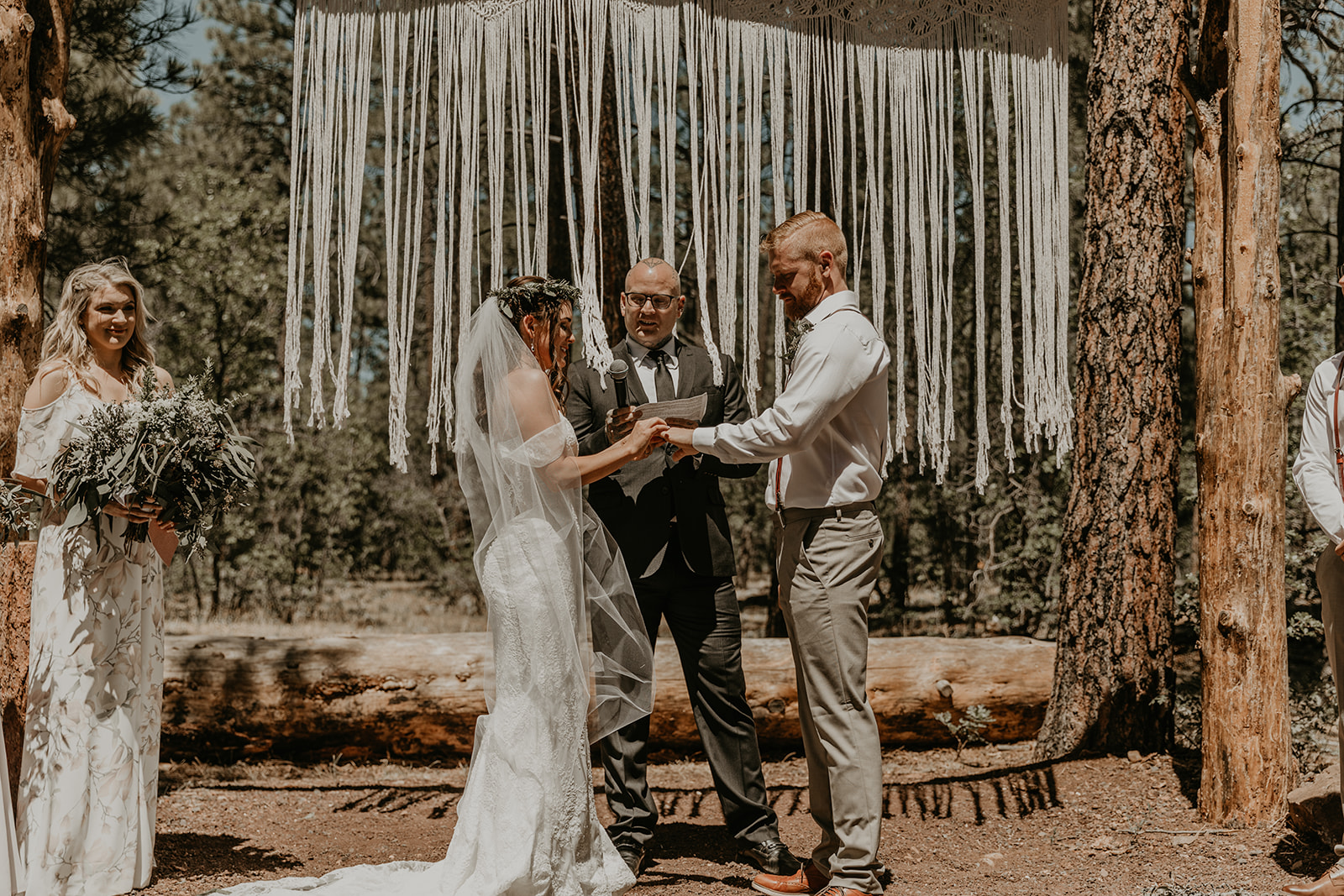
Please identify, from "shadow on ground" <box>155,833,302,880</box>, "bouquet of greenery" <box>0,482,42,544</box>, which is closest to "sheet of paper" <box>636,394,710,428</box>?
"bouquet of greenery" <box>0,482,42,544</box>

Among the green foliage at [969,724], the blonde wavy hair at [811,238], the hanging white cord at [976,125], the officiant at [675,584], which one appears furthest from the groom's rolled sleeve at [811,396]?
the green foliage at [969,724]

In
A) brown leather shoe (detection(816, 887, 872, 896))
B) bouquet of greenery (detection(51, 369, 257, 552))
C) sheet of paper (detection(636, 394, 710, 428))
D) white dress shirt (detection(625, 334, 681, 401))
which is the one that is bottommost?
brown leather shoe (detection(816, 887, 872, 896))

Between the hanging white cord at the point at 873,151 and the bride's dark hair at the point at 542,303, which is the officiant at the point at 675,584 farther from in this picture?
the hanging white cord at the point at 873,151

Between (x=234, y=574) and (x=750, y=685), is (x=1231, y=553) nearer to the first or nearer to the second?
(x=750, y=685)

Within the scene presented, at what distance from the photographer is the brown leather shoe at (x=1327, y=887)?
272 centimetres

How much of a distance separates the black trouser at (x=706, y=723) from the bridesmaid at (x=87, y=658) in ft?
4.62

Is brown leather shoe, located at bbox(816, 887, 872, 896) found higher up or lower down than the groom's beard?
lower down

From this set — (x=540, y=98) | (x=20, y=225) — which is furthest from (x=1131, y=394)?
(x=20, y=225)

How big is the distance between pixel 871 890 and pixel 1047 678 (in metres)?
2.59

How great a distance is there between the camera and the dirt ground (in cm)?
319

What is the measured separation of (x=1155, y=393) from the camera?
428 cm

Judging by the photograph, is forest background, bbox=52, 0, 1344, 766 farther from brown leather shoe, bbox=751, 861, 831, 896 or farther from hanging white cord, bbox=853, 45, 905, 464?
brown leather shoe, bbox=751, 861, 831, 896

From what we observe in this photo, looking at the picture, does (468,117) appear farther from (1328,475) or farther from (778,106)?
(1328,475)

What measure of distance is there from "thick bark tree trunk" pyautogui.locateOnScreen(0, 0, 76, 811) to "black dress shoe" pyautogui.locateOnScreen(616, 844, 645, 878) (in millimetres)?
1990
